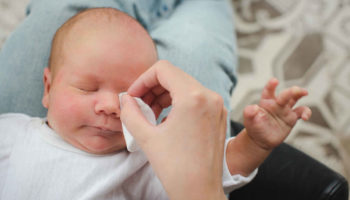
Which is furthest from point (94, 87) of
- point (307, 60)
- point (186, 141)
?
point (307, 60)

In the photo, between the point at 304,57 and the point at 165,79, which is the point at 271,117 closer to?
the point at 165,79

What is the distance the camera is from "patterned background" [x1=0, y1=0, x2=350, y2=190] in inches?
56.4

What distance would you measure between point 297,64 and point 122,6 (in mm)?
1018

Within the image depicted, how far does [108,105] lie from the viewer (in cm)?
63

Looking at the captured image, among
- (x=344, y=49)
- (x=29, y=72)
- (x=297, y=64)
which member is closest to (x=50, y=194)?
(x=29, y=72)

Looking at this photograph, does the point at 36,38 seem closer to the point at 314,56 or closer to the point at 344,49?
the point at 314,56

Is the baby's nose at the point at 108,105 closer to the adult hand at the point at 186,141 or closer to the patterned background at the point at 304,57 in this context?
the adult hand at the point at 186,141

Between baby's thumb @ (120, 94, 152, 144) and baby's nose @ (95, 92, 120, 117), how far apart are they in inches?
3.8

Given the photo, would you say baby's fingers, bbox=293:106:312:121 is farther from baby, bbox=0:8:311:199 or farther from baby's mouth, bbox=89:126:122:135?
baby's mouth, bbox=89:126:122:135

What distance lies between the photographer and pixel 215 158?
50 cm

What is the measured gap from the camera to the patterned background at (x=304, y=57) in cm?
143

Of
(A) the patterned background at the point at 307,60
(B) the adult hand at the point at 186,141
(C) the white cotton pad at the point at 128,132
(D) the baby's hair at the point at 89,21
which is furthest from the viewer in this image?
(A) the patterned background at the point at 307,60

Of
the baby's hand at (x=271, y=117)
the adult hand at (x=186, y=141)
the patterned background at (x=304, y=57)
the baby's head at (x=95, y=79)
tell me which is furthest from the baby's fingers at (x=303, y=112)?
the patterned background at (x=304, y=57)

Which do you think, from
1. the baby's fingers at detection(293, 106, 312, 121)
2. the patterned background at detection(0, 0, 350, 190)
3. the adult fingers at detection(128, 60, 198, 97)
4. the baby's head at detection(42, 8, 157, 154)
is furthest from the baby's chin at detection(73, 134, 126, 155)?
the patterned background at detection(0, 0, 350, 190)
